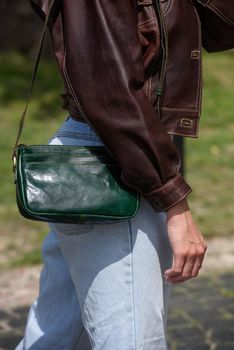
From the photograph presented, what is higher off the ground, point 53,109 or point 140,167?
point 140,167

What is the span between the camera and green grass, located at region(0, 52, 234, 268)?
616 cm

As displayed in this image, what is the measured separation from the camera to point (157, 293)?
2.59 metres

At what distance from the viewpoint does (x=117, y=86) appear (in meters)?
2.45

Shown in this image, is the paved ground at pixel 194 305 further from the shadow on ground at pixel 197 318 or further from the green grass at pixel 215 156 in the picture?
the green grass at pixel 215 156

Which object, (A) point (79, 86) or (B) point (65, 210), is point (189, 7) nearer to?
(A) point (79, 86)

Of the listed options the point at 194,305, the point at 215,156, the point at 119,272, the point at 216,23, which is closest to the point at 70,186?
the point at 119,272

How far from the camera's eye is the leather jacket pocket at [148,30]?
252cm

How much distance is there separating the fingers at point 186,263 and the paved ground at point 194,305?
1.80 metres

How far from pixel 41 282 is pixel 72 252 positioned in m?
0.44

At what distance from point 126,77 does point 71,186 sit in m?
0.34

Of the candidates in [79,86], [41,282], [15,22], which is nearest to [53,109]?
[15,22]

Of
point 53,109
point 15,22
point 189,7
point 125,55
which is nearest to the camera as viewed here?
point 125,55

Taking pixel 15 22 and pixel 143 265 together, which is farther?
pixel 15 22

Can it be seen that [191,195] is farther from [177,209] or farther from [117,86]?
[117,86]
